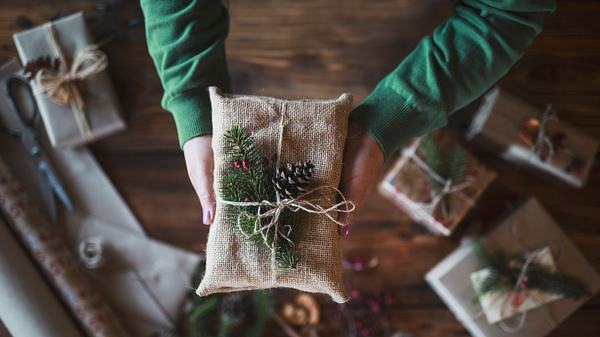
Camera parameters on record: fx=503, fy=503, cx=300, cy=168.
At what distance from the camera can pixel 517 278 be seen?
0.97 m

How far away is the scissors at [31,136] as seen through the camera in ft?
3.38

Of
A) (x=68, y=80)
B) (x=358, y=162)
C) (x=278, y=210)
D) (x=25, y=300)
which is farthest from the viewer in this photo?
(x=68, y=80)

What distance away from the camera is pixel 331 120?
0.65 m

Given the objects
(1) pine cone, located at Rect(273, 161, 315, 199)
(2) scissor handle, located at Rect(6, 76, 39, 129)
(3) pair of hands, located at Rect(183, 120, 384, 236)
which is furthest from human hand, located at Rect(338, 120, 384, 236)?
(2) scissor handle, located at Rect(6, 76, 39, 129)

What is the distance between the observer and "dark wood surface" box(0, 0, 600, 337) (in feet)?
3.53

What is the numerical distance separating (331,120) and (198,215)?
1.72 feet

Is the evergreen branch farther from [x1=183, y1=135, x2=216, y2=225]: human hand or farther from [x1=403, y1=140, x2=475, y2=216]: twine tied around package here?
[x1=183, y1=135, x2=216, y2=225]: human hand

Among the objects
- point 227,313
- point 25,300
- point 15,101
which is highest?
point 15,101

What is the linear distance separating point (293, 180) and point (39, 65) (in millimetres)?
661

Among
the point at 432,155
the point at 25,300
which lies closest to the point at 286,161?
the point at 432,155

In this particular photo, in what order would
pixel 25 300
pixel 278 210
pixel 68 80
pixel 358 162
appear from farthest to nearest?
pixel 68 80
pixel 25 300
pixel 358 162
pixel 278 210

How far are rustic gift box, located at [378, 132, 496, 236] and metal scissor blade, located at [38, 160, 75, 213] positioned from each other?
0.66 metres

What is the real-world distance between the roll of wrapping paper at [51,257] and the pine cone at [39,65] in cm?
18

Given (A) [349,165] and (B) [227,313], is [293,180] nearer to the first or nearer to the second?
(A) [349,165]
